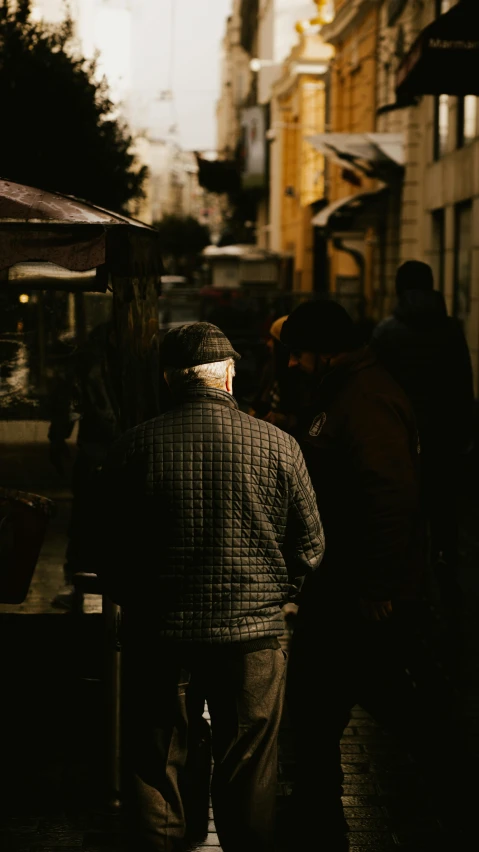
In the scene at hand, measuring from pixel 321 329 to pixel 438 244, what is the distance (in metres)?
16.7

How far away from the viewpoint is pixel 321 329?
4.19 m

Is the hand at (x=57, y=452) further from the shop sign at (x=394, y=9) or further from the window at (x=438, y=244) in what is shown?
the shop sign at (x=394, y=9)

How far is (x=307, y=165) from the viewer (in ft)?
138

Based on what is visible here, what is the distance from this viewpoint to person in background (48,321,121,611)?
7121 millimetres

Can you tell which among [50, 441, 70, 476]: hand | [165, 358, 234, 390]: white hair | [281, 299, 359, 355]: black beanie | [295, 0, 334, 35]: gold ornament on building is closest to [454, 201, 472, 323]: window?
[50, 441, 70, 476]: hand

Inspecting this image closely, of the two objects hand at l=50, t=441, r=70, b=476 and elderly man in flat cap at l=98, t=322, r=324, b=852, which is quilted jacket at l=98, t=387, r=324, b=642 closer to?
elderly man in flat cap at l=98, t=322, r=324, b=852

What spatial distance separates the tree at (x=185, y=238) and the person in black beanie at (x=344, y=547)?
281 ft

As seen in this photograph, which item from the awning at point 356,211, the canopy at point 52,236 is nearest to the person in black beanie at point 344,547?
the canopy at point 52,236

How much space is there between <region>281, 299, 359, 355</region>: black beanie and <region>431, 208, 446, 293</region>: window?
15.7 meters

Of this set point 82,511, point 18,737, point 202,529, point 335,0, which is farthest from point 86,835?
point 335,0

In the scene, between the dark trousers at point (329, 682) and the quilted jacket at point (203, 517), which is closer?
the quilted jacket at point (203, 517)

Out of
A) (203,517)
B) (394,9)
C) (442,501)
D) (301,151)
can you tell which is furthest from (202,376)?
(301,151)

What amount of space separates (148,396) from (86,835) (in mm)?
2996

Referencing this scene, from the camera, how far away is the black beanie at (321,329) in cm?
419
